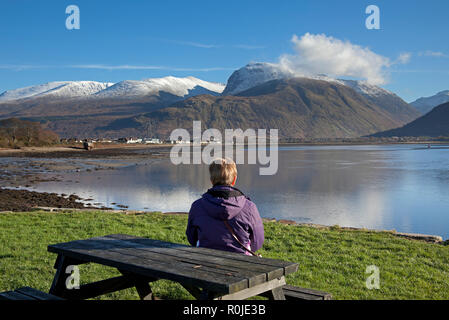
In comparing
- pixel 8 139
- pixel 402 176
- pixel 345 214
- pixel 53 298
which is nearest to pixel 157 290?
pixel 53 298

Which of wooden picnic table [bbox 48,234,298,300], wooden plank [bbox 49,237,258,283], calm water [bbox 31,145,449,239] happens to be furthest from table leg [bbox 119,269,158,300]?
calm water [bbox 31,145,449,239]

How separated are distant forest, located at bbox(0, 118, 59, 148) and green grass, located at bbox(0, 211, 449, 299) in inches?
3426

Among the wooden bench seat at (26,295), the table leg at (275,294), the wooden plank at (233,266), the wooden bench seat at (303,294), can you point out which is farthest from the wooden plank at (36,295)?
the wooden bench seat at (303,294)

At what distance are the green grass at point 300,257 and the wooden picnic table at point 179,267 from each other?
41.9 inches

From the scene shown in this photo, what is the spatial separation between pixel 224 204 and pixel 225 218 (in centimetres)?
15

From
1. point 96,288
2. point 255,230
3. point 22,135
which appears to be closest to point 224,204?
point 255,230

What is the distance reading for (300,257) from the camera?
7.55 meters

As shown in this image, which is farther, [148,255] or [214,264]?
[148,255]

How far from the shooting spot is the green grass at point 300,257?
19.2 ft

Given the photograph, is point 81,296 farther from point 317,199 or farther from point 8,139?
point 8,139

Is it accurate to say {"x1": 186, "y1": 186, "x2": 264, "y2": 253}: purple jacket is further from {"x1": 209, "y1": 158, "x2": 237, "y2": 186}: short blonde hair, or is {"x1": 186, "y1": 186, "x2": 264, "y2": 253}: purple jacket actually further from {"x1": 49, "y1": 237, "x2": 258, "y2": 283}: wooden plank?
{"x1": 49, "y1": 237, "x2": 258, "y2": 283}: wooden plank

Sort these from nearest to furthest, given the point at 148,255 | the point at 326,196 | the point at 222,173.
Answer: the point at 148,255 < the point at 222,173 < the point at 326,196

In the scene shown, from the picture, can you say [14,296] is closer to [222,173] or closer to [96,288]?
[96,288]

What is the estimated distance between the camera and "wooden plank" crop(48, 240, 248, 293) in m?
3.05
